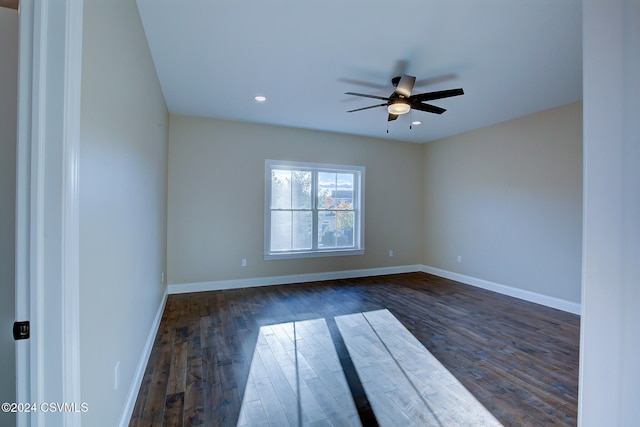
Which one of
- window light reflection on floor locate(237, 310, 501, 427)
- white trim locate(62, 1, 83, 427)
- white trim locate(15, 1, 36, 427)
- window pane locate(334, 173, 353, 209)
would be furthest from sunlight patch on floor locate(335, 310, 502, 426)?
window pane locate(334, 173, 353, 209)

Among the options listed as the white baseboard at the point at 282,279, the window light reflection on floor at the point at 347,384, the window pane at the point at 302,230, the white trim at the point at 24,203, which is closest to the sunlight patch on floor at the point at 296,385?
the window light reflection on floor at the point at 347,384

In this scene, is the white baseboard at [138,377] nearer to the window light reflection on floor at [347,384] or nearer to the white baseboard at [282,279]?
the window light reflection on floor at [347,384]

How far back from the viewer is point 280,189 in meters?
5.18

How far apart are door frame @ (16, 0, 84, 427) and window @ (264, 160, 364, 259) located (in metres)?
4.09

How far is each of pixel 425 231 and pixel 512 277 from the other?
2003mm

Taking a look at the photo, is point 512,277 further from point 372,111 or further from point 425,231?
point 372,111

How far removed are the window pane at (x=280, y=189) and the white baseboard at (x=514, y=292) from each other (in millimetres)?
3387

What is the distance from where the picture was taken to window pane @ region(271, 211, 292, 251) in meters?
5.14

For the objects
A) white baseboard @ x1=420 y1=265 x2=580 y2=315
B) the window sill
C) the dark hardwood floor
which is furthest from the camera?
the window sill

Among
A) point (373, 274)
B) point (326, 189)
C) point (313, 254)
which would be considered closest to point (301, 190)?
point (326, 189)

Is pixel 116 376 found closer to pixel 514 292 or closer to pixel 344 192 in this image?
pixel 344 192

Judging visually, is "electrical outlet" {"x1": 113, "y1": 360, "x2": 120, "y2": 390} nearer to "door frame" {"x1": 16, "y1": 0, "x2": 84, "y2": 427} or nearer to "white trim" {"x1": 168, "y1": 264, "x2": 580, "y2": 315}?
"door frame" {"x1": 16, "y1": 0, "x2": 84, "y2": 427}

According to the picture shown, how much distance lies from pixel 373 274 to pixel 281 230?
212cm

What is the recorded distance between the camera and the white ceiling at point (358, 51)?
6.90 ft
